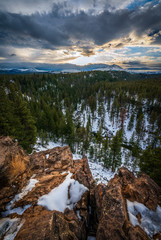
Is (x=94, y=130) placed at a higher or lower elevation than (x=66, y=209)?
lower

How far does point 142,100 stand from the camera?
72.7 meters

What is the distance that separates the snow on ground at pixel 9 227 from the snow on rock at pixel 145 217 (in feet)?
23.7

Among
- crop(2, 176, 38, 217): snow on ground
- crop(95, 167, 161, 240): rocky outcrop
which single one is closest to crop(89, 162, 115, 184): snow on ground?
crop(95, 167, 161, 240): rocky outcrop

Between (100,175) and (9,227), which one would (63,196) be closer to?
(9,227)

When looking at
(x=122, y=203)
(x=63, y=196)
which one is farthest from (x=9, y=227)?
(x=122, y=203)

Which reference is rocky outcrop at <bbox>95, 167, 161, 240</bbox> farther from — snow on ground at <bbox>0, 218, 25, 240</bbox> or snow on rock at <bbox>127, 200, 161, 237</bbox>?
snow on ground at <bbox>0, 218, 25, 240</bbox>

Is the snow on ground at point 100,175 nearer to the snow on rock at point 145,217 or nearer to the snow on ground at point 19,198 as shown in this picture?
the snow on rock at point 145,217

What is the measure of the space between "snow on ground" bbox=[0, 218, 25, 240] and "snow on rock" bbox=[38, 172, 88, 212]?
5.71 feet

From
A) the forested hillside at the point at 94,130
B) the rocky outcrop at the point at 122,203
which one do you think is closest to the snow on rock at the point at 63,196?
the rocky outcrop at the point at 122,203

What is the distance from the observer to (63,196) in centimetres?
879

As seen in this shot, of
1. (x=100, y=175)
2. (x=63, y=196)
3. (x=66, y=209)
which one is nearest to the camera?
(x=66, y=209)

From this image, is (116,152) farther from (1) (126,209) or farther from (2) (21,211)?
(2) (21,211)

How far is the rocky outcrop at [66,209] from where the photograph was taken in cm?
574

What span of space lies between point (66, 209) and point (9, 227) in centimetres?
384
